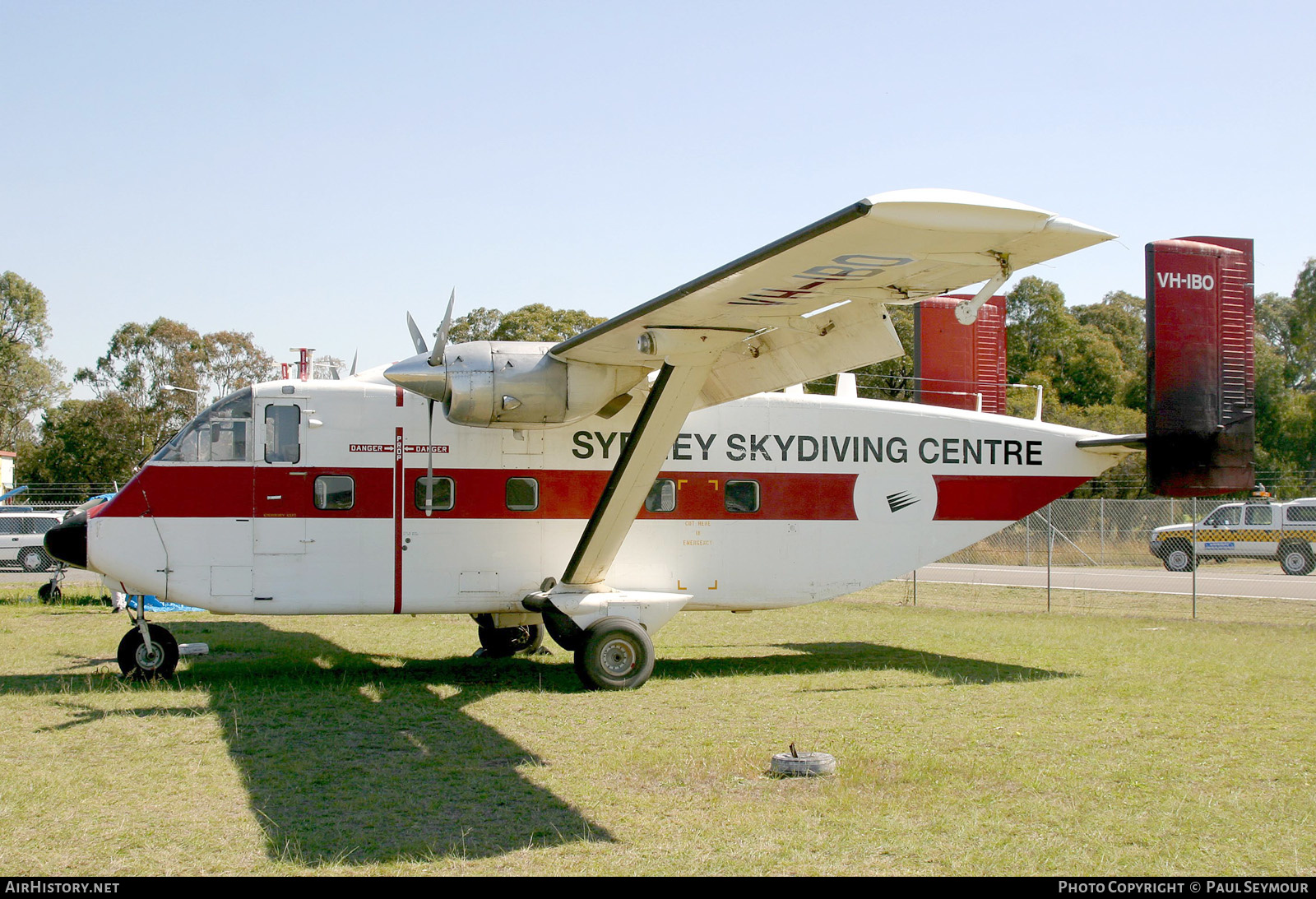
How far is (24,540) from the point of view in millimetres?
27469

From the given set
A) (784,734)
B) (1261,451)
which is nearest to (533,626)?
(784,734)

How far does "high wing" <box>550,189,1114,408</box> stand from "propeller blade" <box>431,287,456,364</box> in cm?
106

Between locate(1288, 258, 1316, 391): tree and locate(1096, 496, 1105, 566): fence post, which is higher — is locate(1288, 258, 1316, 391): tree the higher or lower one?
the higher one

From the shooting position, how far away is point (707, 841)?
557cm

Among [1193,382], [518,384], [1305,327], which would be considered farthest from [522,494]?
[1305,327]

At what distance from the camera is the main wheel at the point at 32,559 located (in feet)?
90.3

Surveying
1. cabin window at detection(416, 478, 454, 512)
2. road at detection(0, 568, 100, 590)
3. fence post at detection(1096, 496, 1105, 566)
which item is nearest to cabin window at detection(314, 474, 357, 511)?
cabin window at detection(416, 478, 454, 512)

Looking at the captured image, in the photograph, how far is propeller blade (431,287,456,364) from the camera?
373 inches

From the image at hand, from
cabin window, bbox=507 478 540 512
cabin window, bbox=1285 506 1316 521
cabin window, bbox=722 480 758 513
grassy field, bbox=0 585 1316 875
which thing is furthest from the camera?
cabin window, bbox=1285 506 1316 521

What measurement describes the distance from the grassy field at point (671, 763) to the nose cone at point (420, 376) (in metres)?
3.06

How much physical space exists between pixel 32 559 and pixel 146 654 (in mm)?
20830

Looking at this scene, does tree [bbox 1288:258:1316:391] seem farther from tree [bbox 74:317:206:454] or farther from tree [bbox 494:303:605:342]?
tree [bbox 74:317:206:454]

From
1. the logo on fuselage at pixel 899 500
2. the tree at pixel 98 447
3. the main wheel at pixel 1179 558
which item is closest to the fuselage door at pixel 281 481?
the logo on fuselage at pixel 899 500

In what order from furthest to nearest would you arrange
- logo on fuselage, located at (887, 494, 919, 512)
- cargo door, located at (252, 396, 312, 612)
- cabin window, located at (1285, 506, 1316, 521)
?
cabin window, located at (1285, 506, 1316, 521) < logo on fuselage, located at (887, 494, 919, 512) < cargo door, located at (252, 396, 312, 612)
